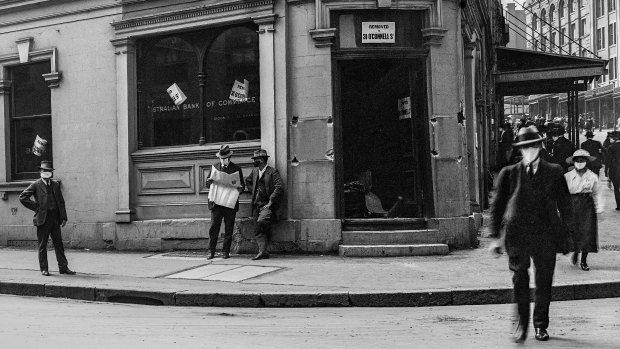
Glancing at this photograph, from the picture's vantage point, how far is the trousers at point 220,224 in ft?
43.5

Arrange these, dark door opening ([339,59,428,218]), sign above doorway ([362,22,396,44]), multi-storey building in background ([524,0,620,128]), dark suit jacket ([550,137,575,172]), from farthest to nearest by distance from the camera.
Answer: multi-storey building in background ([524,0,620,128])
dark suit jacket ([550,137,575,172])
dark door opening ([339,59,428,218])
sign above doorway ([362,22,396,44])

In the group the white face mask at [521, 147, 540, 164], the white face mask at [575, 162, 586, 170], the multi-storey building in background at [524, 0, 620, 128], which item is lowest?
the white face mask at [575, 162, 586, 170]

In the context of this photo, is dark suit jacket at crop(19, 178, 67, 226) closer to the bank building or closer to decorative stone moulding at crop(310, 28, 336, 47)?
the bank building

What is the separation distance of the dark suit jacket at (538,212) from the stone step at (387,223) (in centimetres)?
621

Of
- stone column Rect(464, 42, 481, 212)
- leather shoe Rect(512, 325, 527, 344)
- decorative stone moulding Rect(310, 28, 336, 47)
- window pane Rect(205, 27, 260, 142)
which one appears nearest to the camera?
leather shoe Rect(512, 325, 527, 344)

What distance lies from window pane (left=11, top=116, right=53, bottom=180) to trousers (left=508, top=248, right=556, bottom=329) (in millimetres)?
12252

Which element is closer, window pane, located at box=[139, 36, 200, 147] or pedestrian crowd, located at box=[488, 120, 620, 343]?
pedestrian crowd, located at box=[488, 120, 620, 343]

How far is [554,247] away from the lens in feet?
22.8

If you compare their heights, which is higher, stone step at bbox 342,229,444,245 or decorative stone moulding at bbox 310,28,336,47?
decorative stone moulding at bbox 310,28,336,47

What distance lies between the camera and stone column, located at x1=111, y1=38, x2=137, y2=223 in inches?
595

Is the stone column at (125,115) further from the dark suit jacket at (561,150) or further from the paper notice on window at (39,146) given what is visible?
the dark suit jacket at (561,150)

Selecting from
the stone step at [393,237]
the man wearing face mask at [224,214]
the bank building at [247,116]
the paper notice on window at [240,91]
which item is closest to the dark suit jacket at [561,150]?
the bank building at [247,116]

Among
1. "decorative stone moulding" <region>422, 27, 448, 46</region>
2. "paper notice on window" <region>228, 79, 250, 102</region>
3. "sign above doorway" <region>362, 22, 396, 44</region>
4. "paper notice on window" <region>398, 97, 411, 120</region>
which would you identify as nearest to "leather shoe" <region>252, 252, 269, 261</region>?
"paper notice on window" <region>228, 79, 250, 102</region>

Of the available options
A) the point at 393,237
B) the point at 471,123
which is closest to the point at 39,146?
the point at 393,237
